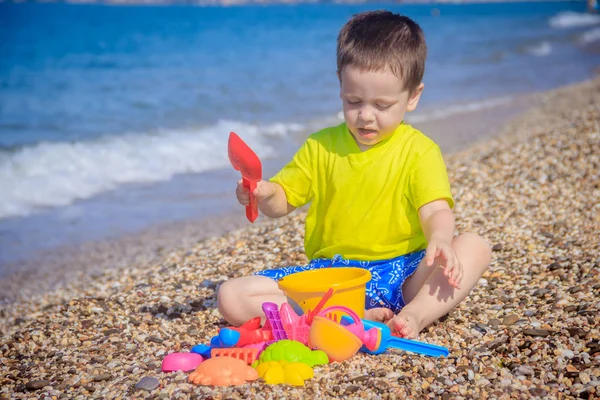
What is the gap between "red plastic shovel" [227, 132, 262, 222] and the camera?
2.91 metres

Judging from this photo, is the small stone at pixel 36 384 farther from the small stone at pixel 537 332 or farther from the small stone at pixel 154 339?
the small stone at pixel 537 332

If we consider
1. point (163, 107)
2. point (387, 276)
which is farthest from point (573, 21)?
point (387, 276)

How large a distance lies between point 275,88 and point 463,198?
922 cm

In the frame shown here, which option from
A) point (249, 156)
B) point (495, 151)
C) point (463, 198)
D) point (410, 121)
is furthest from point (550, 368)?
point (410, 121)

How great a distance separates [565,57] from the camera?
61.8 feet

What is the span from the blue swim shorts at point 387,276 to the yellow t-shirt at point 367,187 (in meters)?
0.04

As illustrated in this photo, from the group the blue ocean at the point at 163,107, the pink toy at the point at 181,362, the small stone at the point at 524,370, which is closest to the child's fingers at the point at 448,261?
the small stone at the point at 524,370

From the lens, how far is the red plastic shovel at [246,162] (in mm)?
2912

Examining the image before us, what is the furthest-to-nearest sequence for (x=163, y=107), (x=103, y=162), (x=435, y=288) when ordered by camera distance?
1. (x=163, y=107)
2. (x=103, y=162)
3. (x=435, y=288)

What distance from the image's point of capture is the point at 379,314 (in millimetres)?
3211

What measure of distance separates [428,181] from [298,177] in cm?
66

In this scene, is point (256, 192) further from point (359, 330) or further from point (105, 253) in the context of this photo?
point (105, 253)

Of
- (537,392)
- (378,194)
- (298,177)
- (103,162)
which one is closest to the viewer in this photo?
(537,392)

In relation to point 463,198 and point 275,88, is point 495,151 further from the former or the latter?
point 275,88
